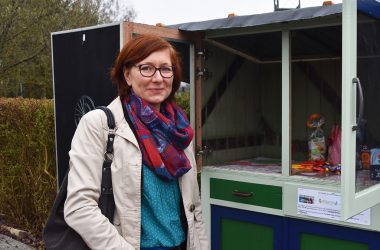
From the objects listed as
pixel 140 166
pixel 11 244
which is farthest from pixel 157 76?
pixel 11 244

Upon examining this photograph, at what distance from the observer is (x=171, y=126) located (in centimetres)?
186

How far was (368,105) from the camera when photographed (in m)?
2.46

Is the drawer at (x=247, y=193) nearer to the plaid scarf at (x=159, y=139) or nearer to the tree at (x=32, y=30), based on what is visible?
the plaid scarf at (x=159, y=139)

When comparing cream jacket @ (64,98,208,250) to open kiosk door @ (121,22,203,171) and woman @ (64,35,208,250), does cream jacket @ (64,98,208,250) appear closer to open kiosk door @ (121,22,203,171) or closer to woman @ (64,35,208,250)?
woman @ (64,35,208,250)

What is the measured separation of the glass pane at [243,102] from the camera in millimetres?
3498

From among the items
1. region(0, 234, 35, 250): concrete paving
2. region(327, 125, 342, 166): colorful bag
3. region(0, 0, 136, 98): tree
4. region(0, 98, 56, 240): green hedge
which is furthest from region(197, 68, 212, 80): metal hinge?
region(0, 0, 136, 98): tree

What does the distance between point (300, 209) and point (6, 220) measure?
13.8ft

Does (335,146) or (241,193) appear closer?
(241,193)

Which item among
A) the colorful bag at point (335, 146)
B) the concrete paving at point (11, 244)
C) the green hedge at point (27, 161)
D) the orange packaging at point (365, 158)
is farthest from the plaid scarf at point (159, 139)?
the concrete paving at point (11, 244)

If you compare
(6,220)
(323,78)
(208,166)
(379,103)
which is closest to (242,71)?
(323,78)

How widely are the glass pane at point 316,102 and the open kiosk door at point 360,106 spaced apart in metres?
0.54

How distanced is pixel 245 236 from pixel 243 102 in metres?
1.18

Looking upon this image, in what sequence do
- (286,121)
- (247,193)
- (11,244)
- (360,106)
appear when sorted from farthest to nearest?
(11,244)
(247,193)
(286,121)
(360,106)

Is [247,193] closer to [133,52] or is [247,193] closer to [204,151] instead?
[204,151]
